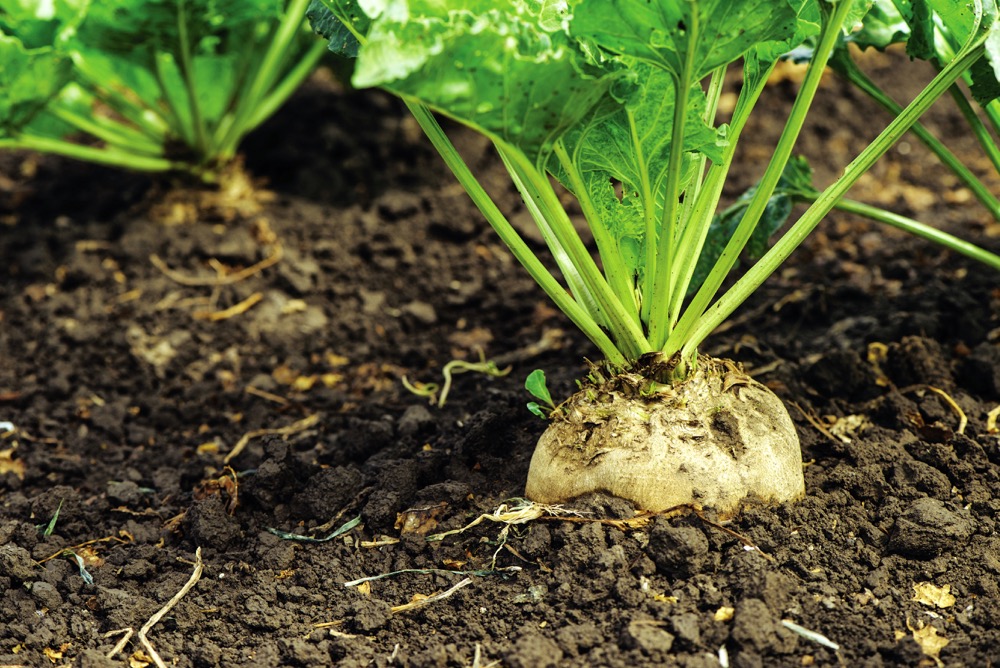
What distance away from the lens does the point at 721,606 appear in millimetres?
1933

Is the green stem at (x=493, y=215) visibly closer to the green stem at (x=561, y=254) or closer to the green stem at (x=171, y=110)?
the green stem at (x=561, y=254)

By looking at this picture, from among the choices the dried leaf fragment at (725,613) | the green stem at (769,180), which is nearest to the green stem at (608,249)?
the green stem at (769,180)

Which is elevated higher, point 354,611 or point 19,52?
point 19,52

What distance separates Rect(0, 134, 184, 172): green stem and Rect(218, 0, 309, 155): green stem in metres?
0.24

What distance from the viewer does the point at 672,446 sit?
2.08m

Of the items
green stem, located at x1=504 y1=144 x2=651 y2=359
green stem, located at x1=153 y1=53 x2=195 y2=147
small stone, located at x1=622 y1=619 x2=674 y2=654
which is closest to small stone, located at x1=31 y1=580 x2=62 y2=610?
small stone, located at x1=622 y1=619 x2=674 y2=654

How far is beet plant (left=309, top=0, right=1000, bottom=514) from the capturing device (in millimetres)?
1798

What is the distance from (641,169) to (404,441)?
3.23ft

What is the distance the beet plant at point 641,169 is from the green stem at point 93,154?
1.92m

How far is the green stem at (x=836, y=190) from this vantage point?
6.89ft

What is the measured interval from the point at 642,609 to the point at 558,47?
3.47 ft

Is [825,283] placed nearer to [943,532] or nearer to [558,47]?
[943,532]

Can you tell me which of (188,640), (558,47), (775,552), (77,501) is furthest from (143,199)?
(775,552)

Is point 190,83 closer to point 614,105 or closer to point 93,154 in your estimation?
point 93,154
